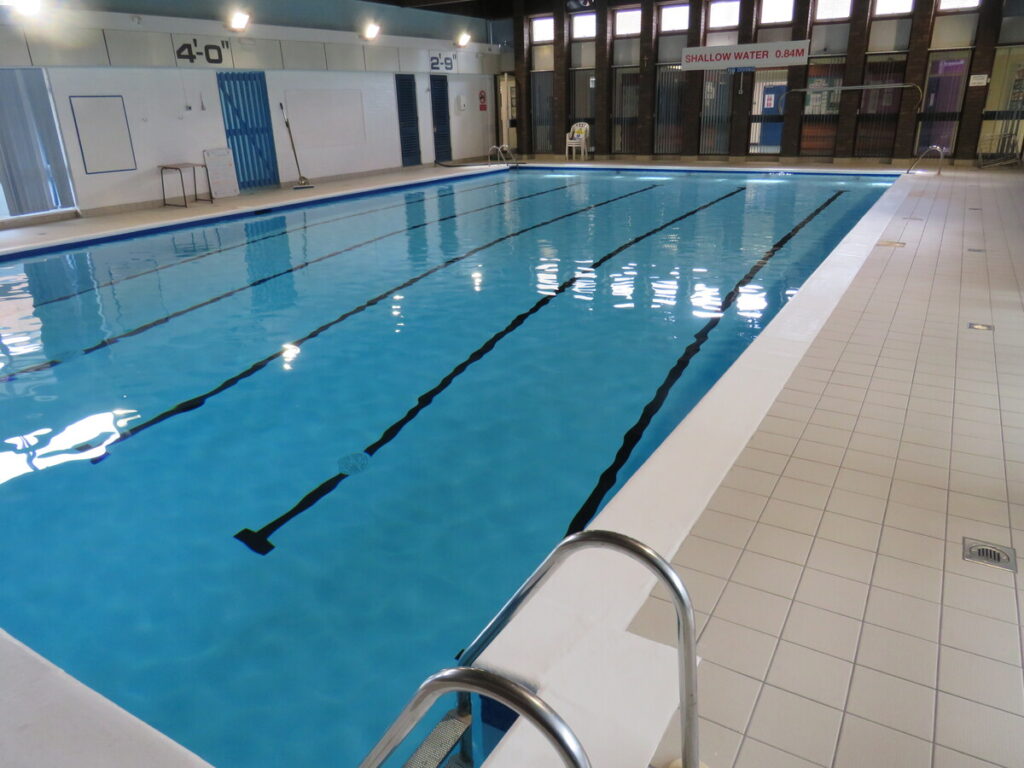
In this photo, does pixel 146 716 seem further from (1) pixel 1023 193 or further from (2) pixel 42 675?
(1) pixel 1023 193

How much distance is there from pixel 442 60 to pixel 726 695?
50.6ft

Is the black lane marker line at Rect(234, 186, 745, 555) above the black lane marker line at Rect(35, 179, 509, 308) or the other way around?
the other way around

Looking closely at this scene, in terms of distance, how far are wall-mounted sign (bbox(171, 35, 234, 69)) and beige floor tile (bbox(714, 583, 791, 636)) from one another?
36.3 feet

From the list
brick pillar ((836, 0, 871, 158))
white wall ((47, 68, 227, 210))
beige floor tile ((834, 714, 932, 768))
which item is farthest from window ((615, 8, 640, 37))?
beige floor tile ((834, 714, 932, 768))

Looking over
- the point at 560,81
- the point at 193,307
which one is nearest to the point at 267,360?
the point at 193,307

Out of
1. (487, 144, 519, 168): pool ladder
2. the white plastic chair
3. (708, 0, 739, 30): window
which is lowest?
(487, 144, 519, 168): pool ladder

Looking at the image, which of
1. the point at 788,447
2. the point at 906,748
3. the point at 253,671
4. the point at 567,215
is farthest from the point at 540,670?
the point at 567,215

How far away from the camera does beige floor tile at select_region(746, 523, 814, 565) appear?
2070 millimetres

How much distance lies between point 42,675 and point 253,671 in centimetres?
56

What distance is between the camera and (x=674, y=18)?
14578mm

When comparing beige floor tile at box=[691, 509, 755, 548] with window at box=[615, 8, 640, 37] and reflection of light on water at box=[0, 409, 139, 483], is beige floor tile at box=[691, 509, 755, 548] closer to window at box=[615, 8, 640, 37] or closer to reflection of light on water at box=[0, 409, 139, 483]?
reflection of light on water at box=[0, 409, 139, 483]

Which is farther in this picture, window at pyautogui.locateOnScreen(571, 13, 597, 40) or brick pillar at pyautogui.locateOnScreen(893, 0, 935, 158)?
window at pyautogui.locateOnScreen(571, 13, 597, 40)

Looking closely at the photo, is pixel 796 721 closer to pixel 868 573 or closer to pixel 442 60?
pixel 868 573

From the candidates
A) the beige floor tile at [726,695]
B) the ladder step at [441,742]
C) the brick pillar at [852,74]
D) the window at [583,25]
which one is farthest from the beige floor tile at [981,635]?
the window at [583,25]
